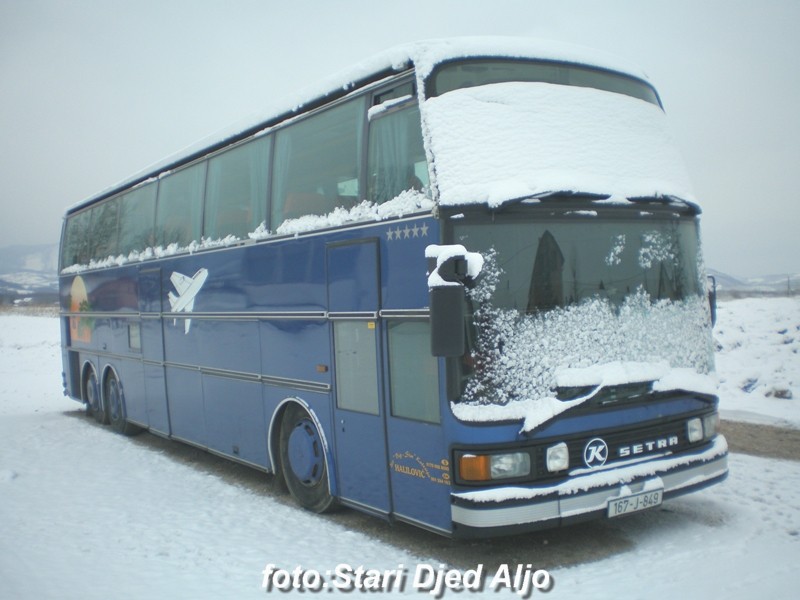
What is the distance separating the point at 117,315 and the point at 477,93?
9.02 meters

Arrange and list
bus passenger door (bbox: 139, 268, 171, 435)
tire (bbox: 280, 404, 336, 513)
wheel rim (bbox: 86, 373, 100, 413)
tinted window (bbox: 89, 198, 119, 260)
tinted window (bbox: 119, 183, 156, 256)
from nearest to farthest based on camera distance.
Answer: tire (bbox: 280, 404, 336, 513) → bus passenger door (bbox: 139, 268, 171, 435) → tinted window (bbox: 119, 183, 156, 256) → tinted window (bbox: 89, 198, 119, 260) → wheel rim (bbox: 86, 373, 100, 413)

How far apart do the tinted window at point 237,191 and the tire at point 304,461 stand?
215 centimetres

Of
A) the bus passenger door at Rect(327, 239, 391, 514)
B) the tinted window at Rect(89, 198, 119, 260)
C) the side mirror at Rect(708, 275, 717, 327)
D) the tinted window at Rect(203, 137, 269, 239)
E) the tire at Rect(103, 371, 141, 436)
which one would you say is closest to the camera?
the bus passenger door at Rect(327, 239, 391, 514)

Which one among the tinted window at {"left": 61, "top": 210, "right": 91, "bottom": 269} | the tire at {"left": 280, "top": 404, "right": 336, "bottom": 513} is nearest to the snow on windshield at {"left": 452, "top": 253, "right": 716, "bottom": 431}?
the tire at {"left": 280, "top": 404, "right": 336, "bottom": 513}

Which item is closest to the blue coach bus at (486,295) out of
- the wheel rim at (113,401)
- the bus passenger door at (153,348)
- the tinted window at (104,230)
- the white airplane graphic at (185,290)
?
the white airplane graphic at (185,290)

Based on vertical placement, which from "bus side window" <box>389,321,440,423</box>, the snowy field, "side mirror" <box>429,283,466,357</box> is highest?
"side mirror" <box>429,283,466,357</box>

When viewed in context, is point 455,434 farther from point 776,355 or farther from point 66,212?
point 66,212

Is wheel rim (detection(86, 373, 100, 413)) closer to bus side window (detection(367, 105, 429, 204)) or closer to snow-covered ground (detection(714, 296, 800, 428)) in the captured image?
bus side window (detection(367, 105, 429, 204))

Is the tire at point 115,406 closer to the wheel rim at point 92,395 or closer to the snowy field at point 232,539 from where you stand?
the wheel rim at point 92,395

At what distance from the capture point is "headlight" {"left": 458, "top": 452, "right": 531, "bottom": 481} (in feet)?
17.1

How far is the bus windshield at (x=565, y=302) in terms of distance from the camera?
525cm

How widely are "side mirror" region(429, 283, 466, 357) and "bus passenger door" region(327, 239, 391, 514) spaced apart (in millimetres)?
1196

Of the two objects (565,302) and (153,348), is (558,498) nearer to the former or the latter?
(565,302)

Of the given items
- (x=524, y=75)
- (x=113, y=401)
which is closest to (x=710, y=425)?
(x=524, y=75)
